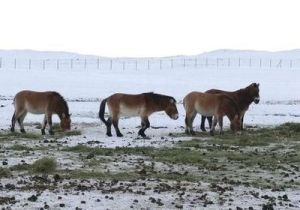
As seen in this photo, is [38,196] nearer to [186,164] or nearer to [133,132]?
[186,164]

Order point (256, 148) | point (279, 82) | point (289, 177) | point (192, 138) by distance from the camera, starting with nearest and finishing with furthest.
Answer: point (289, 177), point (256, 148), point (192, 138), point (279, 82)

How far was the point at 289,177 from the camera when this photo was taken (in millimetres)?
12930

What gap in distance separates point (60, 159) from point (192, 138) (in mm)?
6666

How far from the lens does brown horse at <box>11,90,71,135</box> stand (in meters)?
21.6

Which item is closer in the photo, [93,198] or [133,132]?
[93,198]

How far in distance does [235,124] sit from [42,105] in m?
6.79

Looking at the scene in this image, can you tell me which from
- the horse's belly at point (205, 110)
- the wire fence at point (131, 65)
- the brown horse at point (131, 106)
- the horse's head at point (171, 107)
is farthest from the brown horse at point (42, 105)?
the wire fence at point (131, 65)

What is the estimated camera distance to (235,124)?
868 inches

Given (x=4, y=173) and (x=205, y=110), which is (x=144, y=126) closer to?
(x=205, y=110)

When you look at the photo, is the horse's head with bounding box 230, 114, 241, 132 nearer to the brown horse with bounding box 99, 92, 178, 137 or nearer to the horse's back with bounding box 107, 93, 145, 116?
the brown horse with bounding box 99, 92, 178, 137

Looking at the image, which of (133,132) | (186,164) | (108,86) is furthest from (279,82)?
(186,164)

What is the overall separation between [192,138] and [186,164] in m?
5.87

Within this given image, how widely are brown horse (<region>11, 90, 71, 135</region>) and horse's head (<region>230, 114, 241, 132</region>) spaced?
228 inches

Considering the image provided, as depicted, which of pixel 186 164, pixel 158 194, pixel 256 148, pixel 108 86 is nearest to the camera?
pixel 158 194
